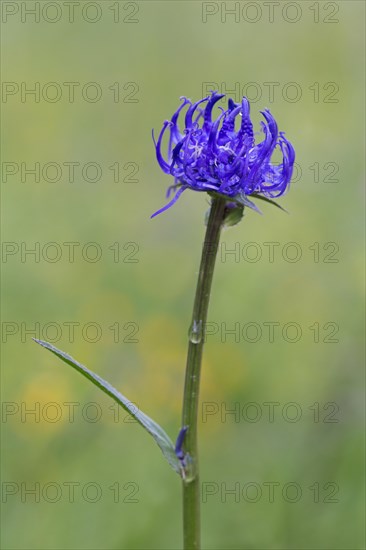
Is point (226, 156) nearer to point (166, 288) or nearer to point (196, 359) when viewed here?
point (196, 359)

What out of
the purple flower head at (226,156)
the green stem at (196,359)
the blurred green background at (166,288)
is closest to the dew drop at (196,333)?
the green stem at (196,359)

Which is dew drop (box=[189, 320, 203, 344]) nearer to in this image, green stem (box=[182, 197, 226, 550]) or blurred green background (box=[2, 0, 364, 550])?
green stem (box=[182, 197, 226, 550])

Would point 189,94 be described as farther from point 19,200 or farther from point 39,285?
point 39,285

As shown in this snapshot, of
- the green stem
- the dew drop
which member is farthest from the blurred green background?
the dew drop

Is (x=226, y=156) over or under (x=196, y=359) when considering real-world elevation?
over

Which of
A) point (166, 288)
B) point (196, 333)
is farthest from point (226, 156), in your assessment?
point (166, 288)

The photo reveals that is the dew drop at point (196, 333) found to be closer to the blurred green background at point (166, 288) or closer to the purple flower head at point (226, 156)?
the purple flower head at point (226, 156)

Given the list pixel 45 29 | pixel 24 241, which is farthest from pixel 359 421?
pixel 45 29
